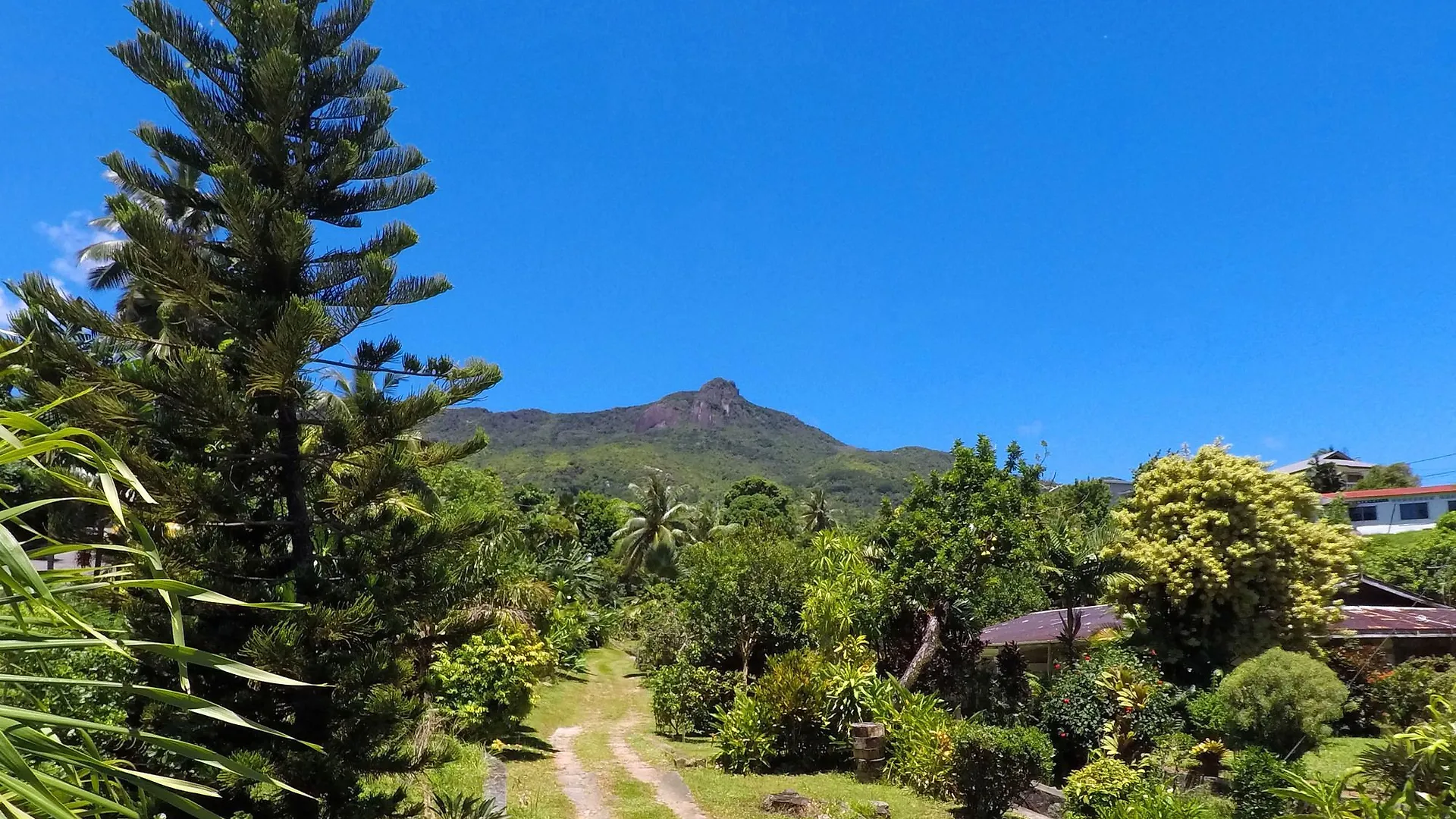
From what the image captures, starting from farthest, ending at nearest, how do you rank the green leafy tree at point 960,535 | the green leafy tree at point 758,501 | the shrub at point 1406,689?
the green leafy tree at point 758,501 < the green leafy tree at point 960,535 < the shrub at point 1406,689

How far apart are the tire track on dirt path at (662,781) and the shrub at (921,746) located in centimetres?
295

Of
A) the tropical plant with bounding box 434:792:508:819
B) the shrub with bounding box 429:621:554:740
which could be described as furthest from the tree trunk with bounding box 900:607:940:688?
the tropical plant with bounding box 434:792:508:819

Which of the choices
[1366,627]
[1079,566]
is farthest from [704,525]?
[1366,627]

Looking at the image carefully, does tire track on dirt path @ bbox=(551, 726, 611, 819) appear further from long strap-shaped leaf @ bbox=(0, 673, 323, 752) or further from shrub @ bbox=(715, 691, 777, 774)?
long strap-shaped leaf @ bbox=(0, 673, 323, 752)

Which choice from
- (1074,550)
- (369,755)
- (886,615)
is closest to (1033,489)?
(1074,550)

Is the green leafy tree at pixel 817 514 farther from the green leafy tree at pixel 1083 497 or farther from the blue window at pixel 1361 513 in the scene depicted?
the blue window at pixel 1361 513

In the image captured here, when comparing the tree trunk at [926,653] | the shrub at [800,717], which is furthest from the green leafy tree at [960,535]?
the shrub at [800,717]

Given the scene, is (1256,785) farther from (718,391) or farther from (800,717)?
(718,391)

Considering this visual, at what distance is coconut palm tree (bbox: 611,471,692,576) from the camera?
3588 cm

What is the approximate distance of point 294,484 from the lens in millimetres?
6266

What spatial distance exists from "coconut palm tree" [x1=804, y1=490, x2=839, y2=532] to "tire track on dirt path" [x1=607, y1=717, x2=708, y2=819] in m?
30.5

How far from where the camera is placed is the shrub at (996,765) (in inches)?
374

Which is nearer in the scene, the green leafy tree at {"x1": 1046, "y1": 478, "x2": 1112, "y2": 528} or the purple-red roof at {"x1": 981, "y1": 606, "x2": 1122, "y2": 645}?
the purple-red roof at {"x1": 981, "y1": 606, "x2": 1122, "y2": 645}

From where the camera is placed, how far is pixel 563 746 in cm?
1482
